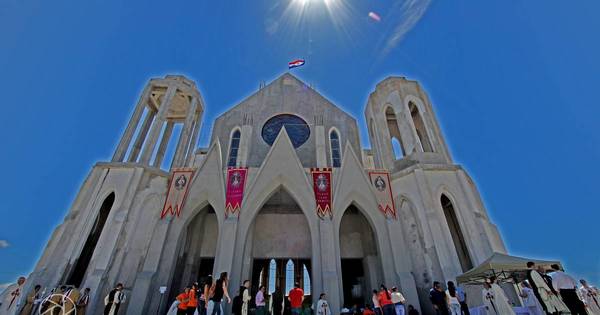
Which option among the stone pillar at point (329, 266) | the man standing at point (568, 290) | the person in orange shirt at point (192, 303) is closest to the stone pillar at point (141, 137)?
the stone pillar at point (329, 266)

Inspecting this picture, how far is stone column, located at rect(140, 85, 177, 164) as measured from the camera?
19.3 meters

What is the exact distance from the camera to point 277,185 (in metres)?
17.7

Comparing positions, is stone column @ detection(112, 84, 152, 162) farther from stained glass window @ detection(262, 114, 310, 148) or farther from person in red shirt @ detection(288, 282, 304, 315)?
person in red shirt @ detection(288, 282, 304, 315)

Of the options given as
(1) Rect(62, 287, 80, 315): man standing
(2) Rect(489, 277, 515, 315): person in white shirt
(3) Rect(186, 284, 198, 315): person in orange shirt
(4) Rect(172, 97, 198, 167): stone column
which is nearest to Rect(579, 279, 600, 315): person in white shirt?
(2) Rect(489, 277, 515, 315): person in white shirt

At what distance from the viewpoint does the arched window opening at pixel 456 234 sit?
15625mm

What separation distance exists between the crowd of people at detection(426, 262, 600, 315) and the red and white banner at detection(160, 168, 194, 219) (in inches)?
547

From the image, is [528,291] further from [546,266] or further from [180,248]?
[180,248]

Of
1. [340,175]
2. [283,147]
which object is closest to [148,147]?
[283,147]

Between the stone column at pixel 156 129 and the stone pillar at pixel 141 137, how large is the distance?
3.33 feet

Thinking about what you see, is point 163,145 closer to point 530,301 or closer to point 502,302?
point 502,302

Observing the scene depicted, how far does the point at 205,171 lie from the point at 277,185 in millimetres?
4672

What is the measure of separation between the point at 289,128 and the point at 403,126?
874cm

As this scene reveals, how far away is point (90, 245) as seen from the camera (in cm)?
1581

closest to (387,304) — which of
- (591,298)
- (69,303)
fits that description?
(591,298)
